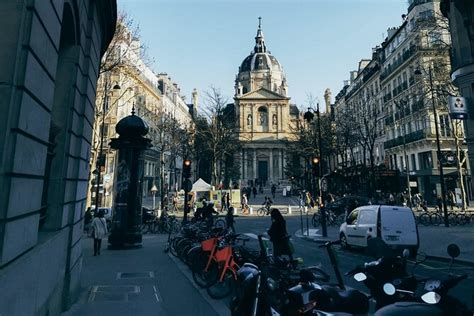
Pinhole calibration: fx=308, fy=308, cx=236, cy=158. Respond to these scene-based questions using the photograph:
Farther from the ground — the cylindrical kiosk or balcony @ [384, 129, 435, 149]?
balcony @ [384, 129, 435, 149]

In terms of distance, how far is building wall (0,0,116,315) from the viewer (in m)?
2.64

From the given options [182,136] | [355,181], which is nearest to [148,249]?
[355,181]

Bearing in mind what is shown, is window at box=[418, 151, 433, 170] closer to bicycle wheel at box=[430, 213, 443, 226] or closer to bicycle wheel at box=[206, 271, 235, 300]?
bicycle wheel at box=[430, 213, 443, 226]

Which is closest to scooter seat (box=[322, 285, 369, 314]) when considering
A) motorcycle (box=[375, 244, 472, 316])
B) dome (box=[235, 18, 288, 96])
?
motorcycle (box=[375, 244, 472, 316])

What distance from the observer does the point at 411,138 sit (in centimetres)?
3719

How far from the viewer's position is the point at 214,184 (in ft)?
124

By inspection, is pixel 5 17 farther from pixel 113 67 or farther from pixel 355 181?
pixel 355 181

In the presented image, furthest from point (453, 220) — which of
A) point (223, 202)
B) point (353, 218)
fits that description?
point (223, 202)

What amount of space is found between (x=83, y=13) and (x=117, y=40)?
15566mm

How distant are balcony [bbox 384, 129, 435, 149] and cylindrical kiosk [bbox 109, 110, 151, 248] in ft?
107

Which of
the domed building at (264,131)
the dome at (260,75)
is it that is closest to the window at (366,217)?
the domed building at (264,131)

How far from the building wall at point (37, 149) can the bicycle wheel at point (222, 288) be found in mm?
2695

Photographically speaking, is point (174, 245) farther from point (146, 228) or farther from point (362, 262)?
point (146, 228)

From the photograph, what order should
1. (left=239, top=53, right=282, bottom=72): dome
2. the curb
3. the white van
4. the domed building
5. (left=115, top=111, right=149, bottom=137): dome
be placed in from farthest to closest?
(left=239, top=53, right=282, bottom=72): dome < the domed building < (left=115, top=111, right=149, bottom=137): dome < the white van < the curb
